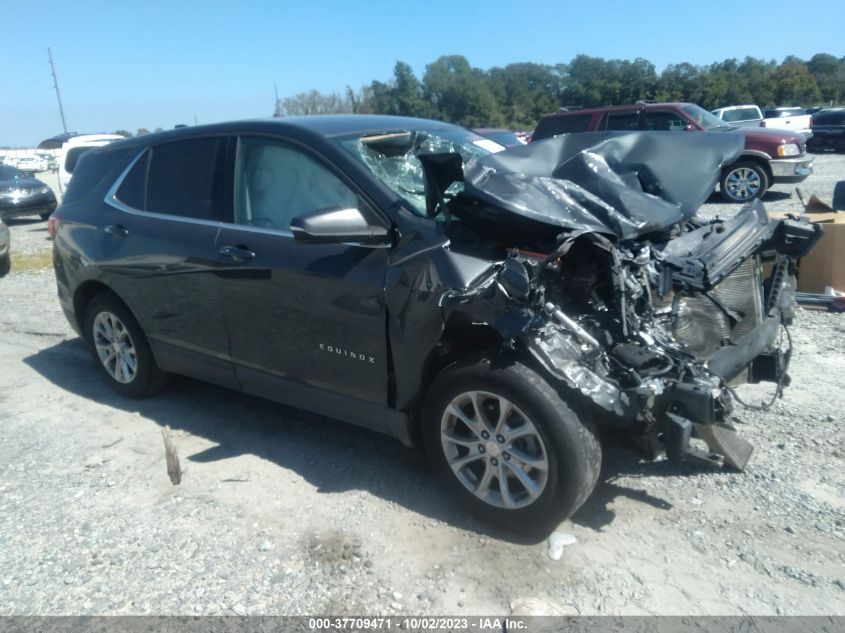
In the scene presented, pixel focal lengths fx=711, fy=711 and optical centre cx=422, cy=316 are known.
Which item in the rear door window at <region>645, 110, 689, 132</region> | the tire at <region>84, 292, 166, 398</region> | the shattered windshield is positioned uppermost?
the shattered windshield

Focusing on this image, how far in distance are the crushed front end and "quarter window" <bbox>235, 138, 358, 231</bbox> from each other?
72 cm

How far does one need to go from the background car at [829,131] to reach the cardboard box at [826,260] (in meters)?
22.5

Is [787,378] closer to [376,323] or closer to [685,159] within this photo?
[685,159]

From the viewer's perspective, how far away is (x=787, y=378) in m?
4.03

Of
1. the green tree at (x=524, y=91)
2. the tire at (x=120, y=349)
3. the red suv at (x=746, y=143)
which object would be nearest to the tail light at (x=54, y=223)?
the tire at (x=120, y=349)

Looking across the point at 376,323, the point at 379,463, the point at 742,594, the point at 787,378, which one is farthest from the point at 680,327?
the point at 379,463

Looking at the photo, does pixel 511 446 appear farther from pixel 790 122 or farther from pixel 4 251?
pixel 790 122

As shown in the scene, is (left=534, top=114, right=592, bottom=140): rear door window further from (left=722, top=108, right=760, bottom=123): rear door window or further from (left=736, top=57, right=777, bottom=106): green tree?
(left=736, top=57, right=777, bottom=106): green tree

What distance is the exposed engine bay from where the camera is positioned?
3051 mm

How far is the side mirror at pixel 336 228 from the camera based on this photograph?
11.1 feet

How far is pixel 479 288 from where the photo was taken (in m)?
3.18

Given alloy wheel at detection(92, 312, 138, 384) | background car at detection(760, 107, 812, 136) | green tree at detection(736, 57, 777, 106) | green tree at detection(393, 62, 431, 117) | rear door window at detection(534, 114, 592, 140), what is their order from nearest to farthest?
alloy wheel at detection(92, 312, 138, 384)
rear door window at detection(534, 114, 592, 140)
background car at detection(760, 107, 812, 136)
green tree at detection(393, 62, 431, 117)
green tree at detection(736, 57, 777, 106)

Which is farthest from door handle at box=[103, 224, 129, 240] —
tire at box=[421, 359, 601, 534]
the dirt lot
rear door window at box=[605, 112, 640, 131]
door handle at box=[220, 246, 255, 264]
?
rear door window at box=[605, 112, 640, 131]

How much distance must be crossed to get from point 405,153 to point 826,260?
14.7ft
